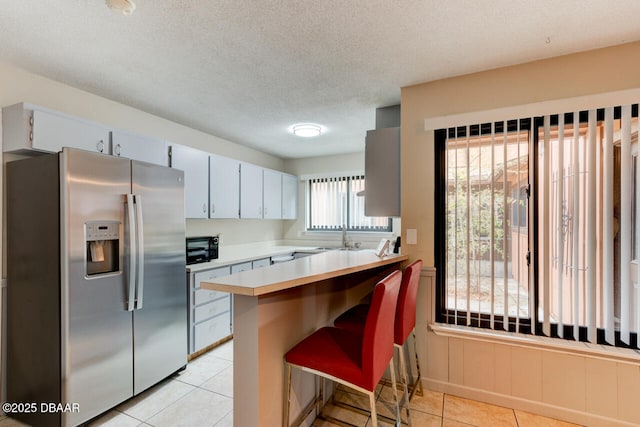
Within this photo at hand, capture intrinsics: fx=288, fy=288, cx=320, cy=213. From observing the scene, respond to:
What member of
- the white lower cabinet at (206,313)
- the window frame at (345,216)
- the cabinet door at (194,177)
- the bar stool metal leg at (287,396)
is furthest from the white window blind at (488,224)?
the cabinet door at (194,177)

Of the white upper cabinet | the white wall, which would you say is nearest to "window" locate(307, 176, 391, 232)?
the white wall

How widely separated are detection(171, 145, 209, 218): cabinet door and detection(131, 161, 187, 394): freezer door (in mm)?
484

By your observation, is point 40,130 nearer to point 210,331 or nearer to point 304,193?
point 210,331

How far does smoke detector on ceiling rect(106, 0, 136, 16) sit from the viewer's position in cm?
144

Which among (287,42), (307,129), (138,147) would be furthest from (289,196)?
(287,42)

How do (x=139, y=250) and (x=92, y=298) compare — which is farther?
(x=139, y=250)

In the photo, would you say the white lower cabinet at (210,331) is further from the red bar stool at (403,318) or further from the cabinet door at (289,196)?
the cabinet door at (289,196)

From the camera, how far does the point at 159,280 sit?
237 cm

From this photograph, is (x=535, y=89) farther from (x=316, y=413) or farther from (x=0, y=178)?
(x=0, y=178)

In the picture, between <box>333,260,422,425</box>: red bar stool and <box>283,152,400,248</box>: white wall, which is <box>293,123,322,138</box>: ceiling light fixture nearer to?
<box>283,152,400,248</box>: white wall

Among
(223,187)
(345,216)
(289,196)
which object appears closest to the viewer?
(223,187)

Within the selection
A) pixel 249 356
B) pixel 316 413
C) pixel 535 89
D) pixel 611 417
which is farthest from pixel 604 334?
pixel 249 356

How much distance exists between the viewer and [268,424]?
1446 millimetres

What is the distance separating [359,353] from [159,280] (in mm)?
1765
